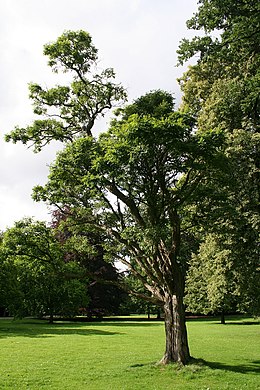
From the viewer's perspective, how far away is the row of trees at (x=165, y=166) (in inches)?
459

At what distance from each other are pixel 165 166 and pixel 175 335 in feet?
19.8

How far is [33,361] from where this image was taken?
53.5 ft

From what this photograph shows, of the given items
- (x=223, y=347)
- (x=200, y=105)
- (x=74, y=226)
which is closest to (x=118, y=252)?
(x=74, y=226)

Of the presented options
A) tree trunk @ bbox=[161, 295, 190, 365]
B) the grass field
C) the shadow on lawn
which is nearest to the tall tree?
tree trunk @ bbox=[161, 295, 190, 365]

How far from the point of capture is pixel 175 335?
Result: 48.1 ft

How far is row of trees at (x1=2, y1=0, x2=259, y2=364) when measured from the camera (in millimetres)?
11648

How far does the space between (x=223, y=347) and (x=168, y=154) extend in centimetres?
1213

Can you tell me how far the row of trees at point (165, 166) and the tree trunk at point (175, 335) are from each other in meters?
0.04

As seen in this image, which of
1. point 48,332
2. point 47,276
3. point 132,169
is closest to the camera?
point 132,169

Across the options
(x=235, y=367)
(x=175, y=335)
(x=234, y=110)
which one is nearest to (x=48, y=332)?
(x=175, y=335)

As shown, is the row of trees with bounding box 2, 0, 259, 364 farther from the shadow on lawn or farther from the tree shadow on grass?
the shadow on lawn

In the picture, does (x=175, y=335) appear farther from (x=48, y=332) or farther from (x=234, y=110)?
(x=48, y=332)

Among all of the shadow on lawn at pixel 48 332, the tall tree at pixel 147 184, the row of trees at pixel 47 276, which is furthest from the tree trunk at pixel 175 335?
the shadow on lawn at pixel 48 332

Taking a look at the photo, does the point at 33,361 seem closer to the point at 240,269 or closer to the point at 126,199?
the point at 126,199
